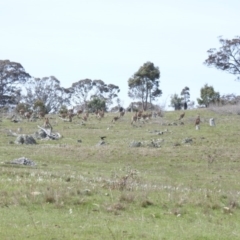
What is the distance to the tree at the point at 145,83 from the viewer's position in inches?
3615

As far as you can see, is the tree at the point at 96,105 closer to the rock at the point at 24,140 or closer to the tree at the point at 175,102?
the tree at the point at 175,102

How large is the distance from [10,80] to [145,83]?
24177mm

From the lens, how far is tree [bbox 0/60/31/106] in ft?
324

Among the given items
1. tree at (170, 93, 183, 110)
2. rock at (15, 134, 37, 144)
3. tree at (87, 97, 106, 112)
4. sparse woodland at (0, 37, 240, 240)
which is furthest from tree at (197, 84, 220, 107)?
rock at (15, 134, 37, 144)

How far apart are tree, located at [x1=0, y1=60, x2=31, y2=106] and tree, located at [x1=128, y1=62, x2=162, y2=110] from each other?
66.1 feet

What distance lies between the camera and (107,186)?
1548 centimetres

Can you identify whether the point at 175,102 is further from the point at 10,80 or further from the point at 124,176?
the point at 124,176

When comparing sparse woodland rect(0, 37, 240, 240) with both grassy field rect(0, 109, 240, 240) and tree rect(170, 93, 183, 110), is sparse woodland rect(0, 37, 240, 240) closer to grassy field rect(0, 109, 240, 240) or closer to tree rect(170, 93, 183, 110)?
grassy field rect(0, 109, 240, 240)

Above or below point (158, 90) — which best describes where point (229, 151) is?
below

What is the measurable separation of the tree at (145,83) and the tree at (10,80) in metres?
20.1

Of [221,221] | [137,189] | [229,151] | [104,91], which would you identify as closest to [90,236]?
[221,221]

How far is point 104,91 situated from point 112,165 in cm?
8588

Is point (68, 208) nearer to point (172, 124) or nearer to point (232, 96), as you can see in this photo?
point (172, 124)

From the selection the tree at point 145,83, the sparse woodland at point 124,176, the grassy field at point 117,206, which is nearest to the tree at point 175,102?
the tree at point 145,83
